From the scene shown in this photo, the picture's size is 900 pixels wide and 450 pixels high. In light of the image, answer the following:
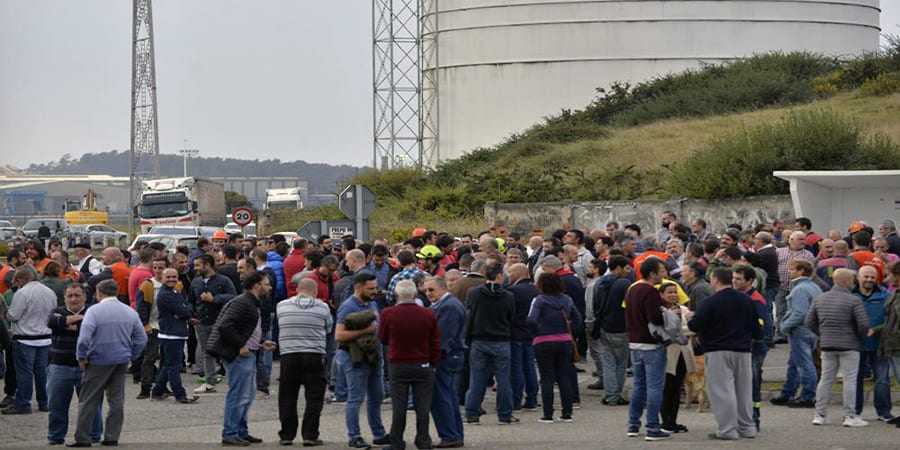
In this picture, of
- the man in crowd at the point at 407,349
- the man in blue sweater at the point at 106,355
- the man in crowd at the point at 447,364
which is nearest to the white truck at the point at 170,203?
the man in blue sweater at the point at 106,355

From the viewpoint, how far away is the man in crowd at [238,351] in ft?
42.1

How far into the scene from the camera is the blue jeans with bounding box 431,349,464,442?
12938mm

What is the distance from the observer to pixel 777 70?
5506 cm

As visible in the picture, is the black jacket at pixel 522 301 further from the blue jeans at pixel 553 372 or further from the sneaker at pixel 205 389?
the sneaker at pixel 205 389

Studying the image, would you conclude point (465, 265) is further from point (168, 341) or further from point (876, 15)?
point (876, 15)

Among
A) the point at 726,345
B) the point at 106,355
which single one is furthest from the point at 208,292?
the point at 726,345

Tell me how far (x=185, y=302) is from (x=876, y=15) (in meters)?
52.6

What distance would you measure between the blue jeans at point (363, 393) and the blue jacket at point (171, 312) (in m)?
3.51

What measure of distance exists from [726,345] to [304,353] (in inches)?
153

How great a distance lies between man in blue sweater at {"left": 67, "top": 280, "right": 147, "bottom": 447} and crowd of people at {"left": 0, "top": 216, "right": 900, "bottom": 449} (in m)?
0.01

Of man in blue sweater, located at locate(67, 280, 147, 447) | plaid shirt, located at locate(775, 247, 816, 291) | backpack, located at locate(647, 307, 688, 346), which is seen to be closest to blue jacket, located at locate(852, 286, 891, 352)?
backpack, located at locate(647, 307, 688, 346)

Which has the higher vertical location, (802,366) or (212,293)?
(212,293)

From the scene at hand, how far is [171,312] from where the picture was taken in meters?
15.9

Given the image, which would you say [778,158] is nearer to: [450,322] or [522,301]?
[522,301]
